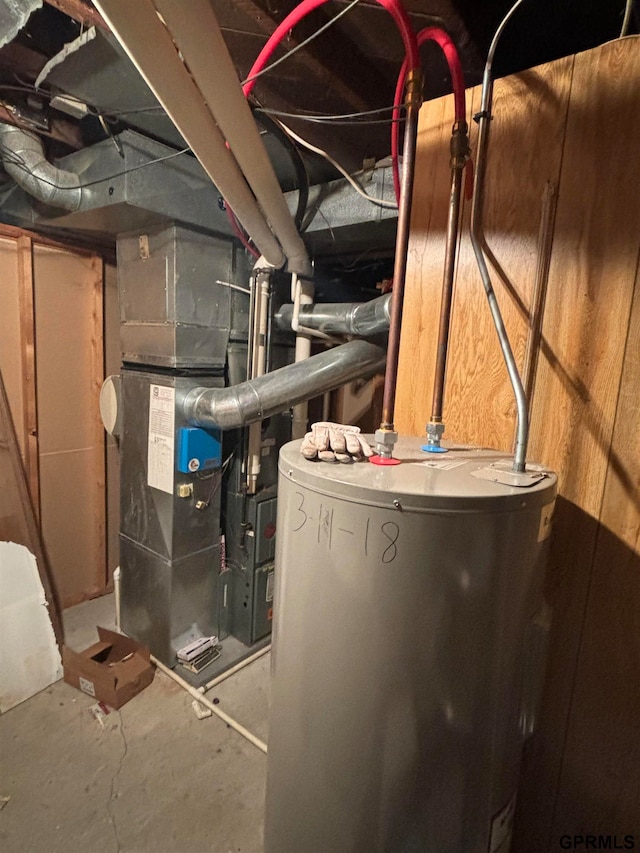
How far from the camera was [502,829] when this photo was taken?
94 centimetres

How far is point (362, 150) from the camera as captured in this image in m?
1.82

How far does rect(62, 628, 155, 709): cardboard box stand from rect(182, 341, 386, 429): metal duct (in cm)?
131

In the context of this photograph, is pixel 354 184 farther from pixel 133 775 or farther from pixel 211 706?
pixel 133 775

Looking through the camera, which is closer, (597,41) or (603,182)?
(603,182)

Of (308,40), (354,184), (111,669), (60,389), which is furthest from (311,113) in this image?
(111,669)

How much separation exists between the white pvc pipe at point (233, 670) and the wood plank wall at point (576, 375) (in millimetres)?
1574

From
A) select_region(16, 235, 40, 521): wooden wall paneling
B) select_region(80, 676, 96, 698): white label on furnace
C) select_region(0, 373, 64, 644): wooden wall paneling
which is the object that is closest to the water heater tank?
select_region(80, 676, 96, 698): white label on furnace

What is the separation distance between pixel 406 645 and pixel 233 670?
6.75 feet

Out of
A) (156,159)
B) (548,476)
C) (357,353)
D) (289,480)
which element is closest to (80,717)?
(289,480)

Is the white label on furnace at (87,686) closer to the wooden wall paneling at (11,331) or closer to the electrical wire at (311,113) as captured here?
the wooden wall paneling at (11,331)

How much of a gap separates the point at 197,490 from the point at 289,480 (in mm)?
1681

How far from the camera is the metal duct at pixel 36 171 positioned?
6.13 ft

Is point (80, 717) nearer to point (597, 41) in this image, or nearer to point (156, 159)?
point (156, 159)

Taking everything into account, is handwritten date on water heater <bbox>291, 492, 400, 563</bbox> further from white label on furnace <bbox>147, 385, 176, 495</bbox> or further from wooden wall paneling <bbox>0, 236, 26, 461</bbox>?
wooden wall paneling <bbox>0, 236, 26, 461</bbox>
